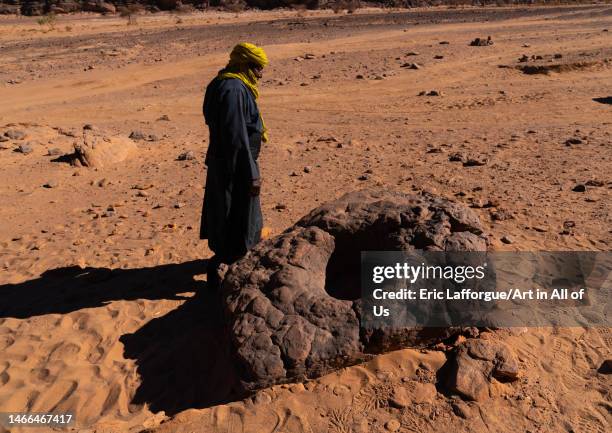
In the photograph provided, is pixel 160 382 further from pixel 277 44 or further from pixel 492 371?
pixel 277 44

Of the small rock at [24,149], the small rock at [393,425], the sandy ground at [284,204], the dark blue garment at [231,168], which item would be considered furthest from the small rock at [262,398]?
the small rock at [24,149]

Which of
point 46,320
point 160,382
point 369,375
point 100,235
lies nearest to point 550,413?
point 369,375

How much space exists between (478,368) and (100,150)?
619 cm

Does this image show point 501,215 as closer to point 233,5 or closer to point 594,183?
point 594,183

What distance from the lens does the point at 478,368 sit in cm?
291

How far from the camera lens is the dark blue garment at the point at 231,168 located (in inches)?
135

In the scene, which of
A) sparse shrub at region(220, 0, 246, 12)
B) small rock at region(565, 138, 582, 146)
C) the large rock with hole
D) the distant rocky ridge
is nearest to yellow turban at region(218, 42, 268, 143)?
the large rock with hole

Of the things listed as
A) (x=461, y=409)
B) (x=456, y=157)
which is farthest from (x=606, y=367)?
(x=456, y=157)

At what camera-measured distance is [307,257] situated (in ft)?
11.1

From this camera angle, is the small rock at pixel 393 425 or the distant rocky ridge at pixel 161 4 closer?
the small rock at pixel 393 425

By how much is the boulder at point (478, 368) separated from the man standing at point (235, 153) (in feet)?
5.39

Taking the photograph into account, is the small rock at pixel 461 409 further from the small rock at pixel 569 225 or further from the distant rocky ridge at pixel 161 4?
the distant rocky ridge at pixel 161 4

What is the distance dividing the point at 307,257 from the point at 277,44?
1561 cm

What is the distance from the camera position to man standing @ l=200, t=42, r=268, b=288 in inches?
135
